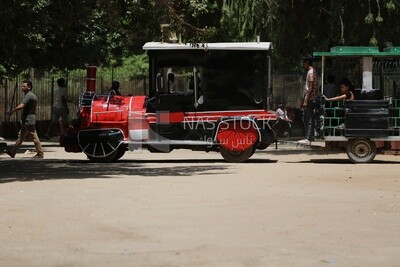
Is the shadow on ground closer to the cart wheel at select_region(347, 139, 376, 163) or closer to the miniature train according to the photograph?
the miniature train

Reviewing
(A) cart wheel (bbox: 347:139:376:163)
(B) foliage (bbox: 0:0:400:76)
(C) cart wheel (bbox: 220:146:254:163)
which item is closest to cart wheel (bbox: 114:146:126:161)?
(C) cart wheel (bbox: 220:146:254:163)

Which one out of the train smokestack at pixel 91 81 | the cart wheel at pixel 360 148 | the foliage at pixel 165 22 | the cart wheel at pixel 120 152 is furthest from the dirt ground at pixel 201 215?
the train smokestack at pixel 91 81

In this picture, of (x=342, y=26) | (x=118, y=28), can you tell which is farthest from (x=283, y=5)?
(x=118, y=28)

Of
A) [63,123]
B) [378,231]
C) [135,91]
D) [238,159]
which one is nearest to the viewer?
[378,231]

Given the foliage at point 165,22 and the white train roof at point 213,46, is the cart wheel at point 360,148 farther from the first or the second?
the foliage at point 165,22

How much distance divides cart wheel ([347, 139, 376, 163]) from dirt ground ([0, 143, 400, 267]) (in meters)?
1.02

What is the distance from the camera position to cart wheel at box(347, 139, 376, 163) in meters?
24.6

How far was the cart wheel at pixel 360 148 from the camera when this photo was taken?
24594mm

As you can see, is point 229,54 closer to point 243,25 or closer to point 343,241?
point 243,25

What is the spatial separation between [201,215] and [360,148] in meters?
11.4

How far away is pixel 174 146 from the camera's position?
25.1 meters

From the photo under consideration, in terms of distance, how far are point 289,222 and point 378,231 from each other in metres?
1.15

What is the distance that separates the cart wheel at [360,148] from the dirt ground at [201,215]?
1.02 metres

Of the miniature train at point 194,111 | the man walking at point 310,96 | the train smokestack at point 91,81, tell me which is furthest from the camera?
the man walking at point 310,96
